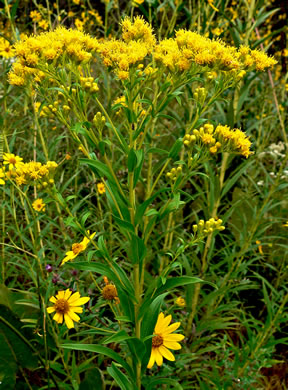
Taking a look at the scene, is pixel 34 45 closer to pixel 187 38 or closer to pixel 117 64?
pixel 117 64

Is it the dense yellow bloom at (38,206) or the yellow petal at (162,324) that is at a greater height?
the dense yellow bloom at (38,206)

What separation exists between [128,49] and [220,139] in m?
0.43

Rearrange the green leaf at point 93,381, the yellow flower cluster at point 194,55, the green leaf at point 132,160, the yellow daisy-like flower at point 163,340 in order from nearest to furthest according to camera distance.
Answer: the green leaf at point 132,160, the yellow flower cluster at point 194,55, the yellow daisy-like flower at point 163,340, the green leaf at point 93,381

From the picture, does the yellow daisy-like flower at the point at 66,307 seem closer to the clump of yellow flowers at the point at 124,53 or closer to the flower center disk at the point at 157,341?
the flower center disk at the point at 157,341

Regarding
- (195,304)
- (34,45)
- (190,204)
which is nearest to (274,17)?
(190,204)

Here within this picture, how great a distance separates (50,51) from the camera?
125 cm

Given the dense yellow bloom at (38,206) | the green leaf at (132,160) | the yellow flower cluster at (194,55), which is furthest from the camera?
the dense yellow bloom at (38,206)

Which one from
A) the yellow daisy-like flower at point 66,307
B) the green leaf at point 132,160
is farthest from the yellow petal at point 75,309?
the green leaf at point 132,160

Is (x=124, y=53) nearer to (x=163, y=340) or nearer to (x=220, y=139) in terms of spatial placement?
(x=220, y=139)

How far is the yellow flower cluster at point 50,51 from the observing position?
1270 millimetres

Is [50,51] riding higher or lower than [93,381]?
higher

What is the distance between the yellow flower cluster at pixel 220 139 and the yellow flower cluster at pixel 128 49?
0.99ft

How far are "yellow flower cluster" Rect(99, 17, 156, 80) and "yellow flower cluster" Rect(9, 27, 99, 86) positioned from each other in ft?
0.21

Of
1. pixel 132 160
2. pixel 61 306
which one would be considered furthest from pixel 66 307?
pixel 132 160
